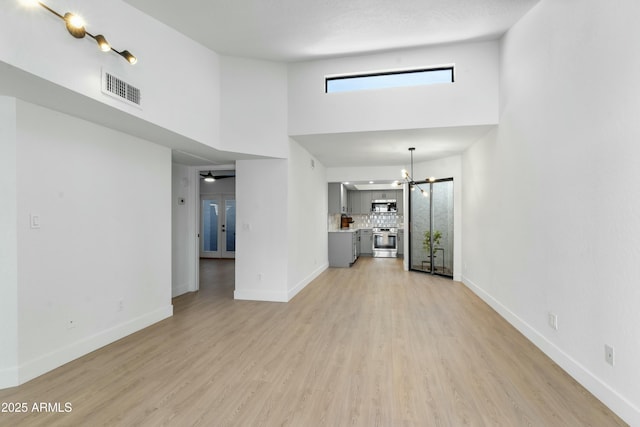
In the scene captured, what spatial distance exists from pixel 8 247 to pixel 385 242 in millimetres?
8756

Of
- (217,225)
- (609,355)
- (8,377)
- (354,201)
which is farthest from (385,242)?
(8,377)

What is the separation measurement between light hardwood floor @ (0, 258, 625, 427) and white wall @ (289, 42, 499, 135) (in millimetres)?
2700

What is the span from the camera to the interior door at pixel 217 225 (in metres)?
10.1

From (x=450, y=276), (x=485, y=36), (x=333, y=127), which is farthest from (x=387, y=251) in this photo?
(x=485, y=36)

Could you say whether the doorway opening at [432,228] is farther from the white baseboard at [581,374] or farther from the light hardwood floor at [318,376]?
the white baseboard at [581,374]

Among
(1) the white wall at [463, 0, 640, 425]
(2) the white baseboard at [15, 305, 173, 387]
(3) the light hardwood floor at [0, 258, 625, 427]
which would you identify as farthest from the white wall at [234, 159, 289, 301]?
(1) the white wall at [463, 0, 640, 425]

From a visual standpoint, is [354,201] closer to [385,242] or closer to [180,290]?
[385,242]

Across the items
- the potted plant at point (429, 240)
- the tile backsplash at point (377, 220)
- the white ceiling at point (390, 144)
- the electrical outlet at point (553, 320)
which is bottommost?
→ the electrical outlet at point (553, 320)

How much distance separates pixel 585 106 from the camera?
248 centimetres

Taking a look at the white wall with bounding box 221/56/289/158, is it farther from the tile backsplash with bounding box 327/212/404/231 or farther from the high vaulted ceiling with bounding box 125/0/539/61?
the tile backsplash with bounding box 327/212/404/231

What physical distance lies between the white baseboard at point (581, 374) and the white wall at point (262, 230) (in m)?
3.16

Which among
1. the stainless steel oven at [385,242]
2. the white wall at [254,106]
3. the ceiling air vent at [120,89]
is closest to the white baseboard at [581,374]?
the white wall at [254,106]

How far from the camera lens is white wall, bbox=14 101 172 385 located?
8.87ft

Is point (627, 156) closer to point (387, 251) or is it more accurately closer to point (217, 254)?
point (387, 251)
